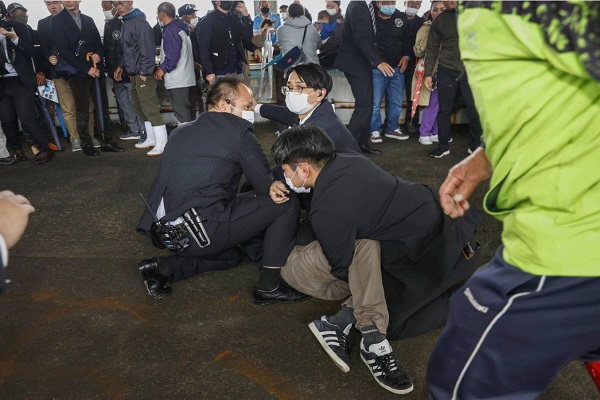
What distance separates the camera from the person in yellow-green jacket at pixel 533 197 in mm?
857

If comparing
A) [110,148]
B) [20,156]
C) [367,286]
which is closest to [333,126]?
[367,286]

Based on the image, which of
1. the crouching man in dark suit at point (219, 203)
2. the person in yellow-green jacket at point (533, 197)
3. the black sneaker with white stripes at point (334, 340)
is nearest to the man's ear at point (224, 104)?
the crouching man in dark suit at point (219, 203)

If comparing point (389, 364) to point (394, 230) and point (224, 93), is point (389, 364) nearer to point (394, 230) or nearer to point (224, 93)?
point (394, 230)

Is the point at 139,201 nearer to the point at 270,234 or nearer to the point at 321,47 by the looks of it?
the point at 270,234

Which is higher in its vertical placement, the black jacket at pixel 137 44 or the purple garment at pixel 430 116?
the black jacket at pixel 137 44

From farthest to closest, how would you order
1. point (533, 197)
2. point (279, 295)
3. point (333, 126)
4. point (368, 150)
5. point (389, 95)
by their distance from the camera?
point (389, 95) → point (368, 150) → point (333, 126) → point (279, 295) → point (533, 197)

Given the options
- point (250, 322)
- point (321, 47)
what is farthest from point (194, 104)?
point (250, 322)

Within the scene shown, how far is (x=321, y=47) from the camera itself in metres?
6.05

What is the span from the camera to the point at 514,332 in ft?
3.41

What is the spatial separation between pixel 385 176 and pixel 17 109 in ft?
14.2

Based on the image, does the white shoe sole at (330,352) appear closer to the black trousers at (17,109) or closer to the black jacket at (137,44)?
the black jacket at (137,44)

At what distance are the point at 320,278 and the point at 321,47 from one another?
4.20 meters

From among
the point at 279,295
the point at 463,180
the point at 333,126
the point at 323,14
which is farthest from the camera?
the point at 323,14

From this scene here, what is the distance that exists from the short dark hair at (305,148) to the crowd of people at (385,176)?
1cm
